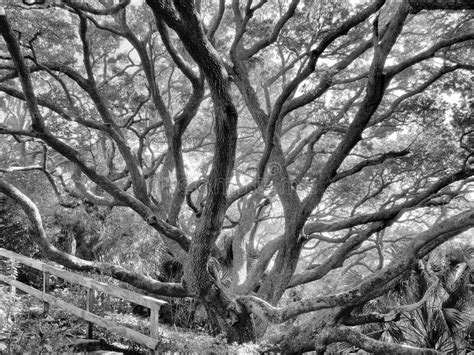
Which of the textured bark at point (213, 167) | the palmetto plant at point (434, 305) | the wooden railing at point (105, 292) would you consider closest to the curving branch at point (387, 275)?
the palmetto plant at point (434, 305)

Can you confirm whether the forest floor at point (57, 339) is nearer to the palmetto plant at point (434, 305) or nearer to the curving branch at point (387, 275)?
the curving branch at point (387, 275)

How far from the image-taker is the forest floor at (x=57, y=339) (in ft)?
12.0

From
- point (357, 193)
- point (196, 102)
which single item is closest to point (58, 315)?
point (196, 102)

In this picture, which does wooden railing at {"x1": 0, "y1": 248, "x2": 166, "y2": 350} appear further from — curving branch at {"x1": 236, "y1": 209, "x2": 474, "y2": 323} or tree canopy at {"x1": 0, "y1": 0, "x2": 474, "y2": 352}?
curving branch at {"x1": 236, "y1": 209, "x2": 474, "y2": 323}

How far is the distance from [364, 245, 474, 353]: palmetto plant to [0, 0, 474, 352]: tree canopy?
0.76 ft

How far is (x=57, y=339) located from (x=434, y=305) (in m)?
4.36

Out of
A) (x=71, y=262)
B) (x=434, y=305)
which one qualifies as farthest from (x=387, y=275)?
(x=71, y=262)

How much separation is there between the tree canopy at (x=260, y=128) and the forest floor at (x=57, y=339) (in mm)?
793

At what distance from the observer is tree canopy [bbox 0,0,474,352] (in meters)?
4.74

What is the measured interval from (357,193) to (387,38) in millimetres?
7159

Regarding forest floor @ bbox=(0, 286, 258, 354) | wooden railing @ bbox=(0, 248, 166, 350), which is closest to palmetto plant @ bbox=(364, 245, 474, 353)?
forest floor @ bbox=(0, 286, 258, 354)

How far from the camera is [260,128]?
736 cm

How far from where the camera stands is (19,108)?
49.1 feet

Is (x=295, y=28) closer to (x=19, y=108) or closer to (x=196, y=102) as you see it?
(x=196, y=102)
